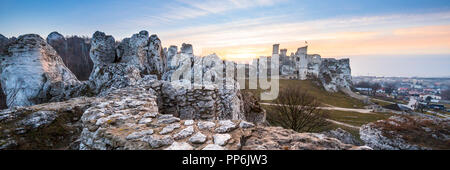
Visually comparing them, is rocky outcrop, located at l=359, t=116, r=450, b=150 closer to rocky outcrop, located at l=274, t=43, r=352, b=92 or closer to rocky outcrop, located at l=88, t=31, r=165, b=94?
rocky outcrop, located at l=88, t=31, r=165, b=94

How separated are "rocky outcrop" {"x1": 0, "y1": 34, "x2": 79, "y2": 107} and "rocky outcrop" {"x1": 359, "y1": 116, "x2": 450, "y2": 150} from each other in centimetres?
1783

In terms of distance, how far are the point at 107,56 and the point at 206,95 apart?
18760 mm

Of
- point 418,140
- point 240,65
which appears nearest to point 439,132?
point 418,140

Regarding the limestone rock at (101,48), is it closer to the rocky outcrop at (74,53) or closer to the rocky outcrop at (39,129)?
the rocky outcrop at (39,129)

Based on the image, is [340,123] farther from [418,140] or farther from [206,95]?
[206,95]

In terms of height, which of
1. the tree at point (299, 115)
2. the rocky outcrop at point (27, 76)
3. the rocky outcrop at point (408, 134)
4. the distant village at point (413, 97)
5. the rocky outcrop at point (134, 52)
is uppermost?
the rocky outcrop at point (134, 52)

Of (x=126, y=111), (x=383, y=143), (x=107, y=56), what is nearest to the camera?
(x=126, y=111)

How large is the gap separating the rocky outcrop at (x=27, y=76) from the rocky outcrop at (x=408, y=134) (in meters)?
17.8

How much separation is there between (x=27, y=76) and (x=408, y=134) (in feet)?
67.6

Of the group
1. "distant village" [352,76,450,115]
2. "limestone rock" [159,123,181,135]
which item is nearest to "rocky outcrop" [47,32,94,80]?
"limestone rock" [159,123,181,135]

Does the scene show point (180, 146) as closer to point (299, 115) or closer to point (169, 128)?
point (169, 128)

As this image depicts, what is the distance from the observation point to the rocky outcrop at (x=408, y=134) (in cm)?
532

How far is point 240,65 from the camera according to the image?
152 feet

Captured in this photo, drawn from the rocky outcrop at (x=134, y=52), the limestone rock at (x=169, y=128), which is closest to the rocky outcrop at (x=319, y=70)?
the rocky outcrop at (x=134, y=52)
